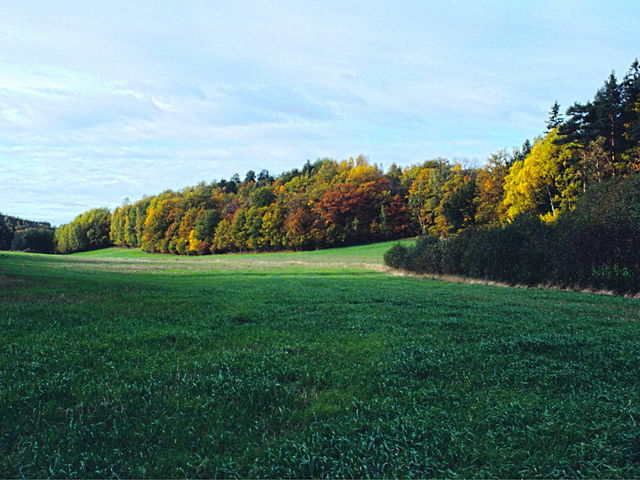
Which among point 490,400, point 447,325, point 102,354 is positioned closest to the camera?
point 490,400

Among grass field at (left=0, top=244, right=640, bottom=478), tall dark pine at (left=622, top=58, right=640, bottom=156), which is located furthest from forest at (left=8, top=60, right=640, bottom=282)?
grass field at (left=0, top=244, right=640, bottom=478)

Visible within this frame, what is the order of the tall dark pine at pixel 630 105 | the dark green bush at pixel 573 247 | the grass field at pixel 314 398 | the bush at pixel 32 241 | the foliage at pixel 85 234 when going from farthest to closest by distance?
1. the foliage at pixel 85 234
2. the bush at pixel 32 241
3. the tall dark pine at pixel 630 105
4. the dark green bush at pixel 573 247
5. the grass field at pixel 314 398

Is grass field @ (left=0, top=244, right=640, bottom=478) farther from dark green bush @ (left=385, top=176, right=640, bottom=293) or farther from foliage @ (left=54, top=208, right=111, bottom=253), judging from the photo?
foliage @ (left=54, top=208, right=111, bottom=253)

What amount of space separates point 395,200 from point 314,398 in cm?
8769

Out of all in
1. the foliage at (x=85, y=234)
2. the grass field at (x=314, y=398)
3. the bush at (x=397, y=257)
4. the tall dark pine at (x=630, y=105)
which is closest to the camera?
the grass field at (x=314, y=398)

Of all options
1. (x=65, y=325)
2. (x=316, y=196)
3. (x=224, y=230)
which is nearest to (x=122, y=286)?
(x=65, y=325)

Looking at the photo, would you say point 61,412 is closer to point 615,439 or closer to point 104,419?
point 104,419

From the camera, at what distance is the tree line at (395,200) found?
52.7 m

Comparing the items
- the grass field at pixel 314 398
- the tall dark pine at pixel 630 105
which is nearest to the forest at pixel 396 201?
the tall dark pine at pixel 630 105

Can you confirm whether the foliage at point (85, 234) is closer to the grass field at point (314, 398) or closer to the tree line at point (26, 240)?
the tree line at point (26, 240)

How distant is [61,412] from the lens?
5555 millimetres

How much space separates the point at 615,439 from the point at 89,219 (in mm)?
176649

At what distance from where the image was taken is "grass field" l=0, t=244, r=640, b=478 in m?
4.50

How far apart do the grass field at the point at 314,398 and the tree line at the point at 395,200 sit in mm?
24628
